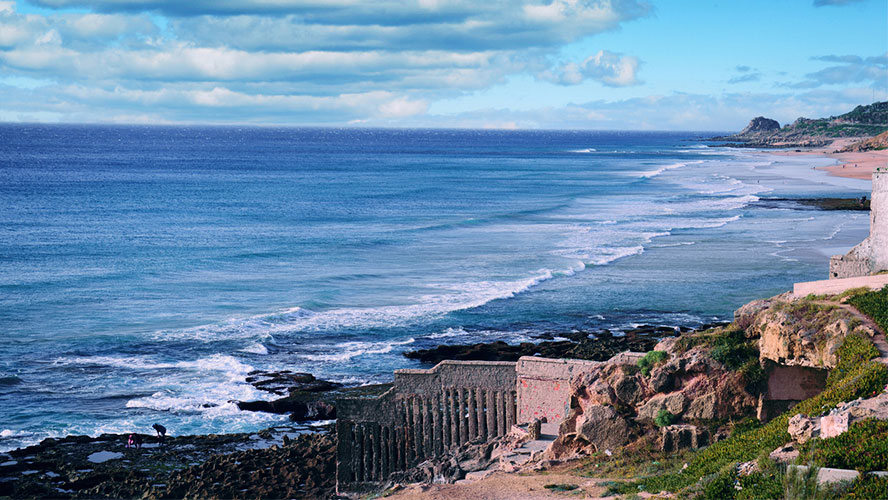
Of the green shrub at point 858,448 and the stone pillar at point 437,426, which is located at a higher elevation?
the green shrub at point 858,448

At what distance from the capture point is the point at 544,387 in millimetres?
20859

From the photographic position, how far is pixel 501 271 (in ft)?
161

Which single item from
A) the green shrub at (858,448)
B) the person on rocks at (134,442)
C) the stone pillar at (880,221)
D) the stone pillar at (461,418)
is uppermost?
the stone pillar at (880,221)

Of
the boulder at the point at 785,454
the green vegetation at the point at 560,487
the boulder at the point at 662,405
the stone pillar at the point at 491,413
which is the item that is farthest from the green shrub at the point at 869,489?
the stone pillar at the point at 491,413

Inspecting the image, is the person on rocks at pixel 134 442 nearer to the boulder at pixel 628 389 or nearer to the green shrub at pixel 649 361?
the boulder at pixel 628 389

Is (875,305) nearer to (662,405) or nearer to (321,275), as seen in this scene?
(662,405)

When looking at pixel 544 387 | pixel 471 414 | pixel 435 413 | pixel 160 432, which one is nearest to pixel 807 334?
pixel 544 387

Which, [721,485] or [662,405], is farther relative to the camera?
[662,405]

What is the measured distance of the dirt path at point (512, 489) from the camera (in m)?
15.3

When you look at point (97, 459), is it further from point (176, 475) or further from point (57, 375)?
point (57, 375)

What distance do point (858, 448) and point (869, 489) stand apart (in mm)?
1145

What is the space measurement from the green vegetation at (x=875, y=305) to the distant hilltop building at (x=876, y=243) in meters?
7.54

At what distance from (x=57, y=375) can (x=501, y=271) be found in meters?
24.4

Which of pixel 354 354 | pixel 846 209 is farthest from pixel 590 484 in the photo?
pixel 846 209
